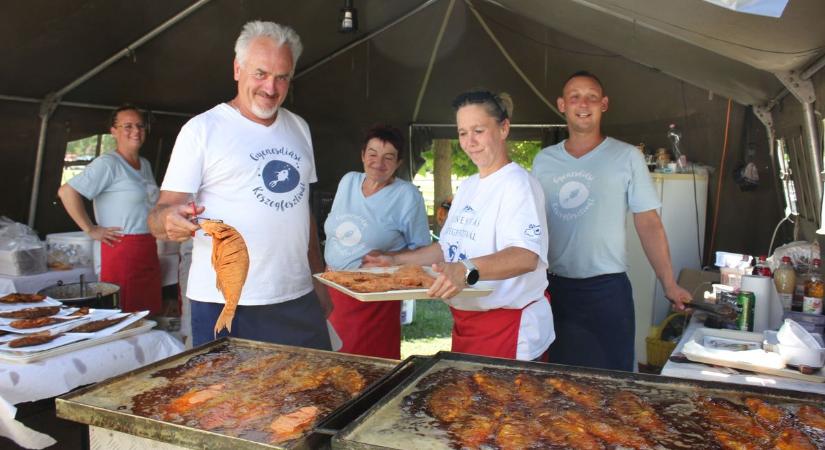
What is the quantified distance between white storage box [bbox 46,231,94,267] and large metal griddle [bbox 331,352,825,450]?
12.8 ft

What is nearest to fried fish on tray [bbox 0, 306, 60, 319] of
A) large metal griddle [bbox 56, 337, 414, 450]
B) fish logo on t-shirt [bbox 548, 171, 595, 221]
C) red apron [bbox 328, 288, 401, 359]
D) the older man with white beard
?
the older man with white beard

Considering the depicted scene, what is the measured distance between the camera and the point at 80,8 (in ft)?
14.2

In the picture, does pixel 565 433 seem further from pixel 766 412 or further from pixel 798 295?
pixel 798 295

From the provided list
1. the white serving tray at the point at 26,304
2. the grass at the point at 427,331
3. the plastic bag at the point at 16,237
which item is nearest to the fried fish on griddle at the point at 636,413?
the white serving tray at the point at 26,304

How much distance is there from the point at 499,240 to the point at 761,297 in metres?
1.53

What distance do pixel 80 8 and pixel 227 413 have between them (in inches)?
149

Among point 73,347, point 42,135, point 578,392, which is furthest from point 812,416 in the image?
point 42,135

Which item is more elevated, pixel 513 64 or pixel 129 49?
pixel 513 64

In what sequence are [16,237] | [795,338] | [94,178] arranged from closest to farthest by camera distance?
1. [795,338]
2. [16,237]
3. [94,178]

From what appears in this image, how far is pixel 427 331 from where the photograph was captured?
6.83 m

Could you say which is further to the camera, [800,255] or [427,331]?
[427,331]

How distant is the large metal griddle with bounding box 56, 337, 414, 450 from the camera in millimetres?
1481

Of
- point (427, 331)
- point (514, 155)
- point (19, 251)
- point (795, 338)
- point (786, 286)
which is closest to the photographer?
point (795, 338)

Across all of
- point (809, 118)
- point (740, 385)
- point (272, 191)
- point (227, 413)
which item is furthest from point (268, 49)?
point (809, 118)
